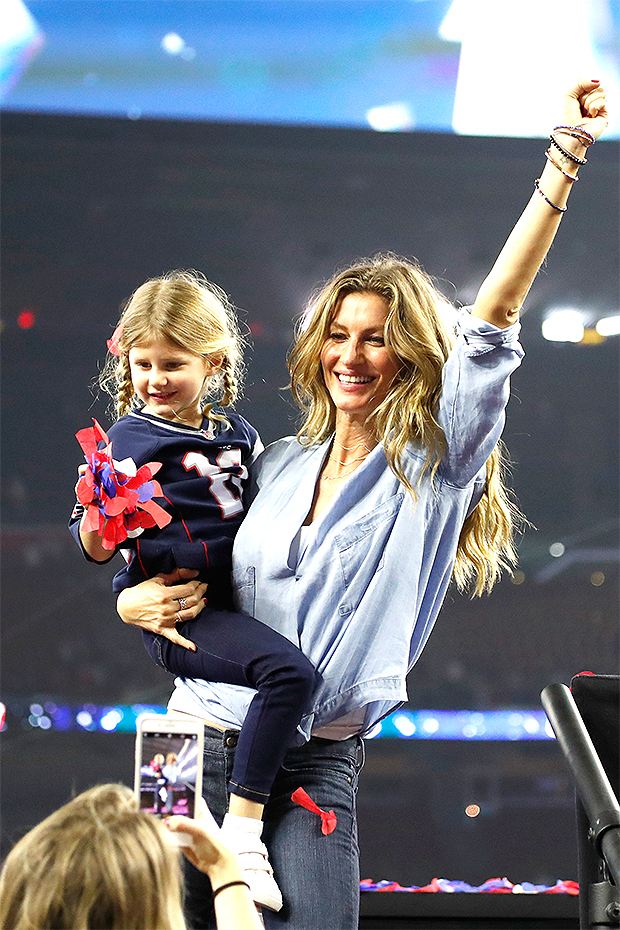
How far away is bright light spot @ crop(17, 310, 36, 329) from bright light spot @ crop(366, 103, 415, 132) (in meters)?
1.82

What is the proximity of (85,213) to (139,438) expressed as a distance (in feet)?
9.79

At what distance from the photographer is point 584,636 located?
4562 millimetres

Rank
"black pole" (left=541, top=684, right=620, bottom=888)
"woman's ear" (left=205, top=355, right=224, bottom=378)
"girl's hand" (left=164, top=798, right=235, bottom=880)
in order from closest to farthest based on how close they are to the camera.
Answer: "girl's hand" (left=164, top=798, right=235, bottom=880), "black pole" (left=541, top=684, right=620, bottom=888), "woman's ear" (left=205, top=355, right=224, bottom=378)

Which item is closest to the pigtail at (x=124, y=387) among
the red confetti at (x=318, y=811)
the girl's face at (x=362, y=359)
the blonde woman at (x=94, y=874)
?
the girl's face at (x=362, y=359)

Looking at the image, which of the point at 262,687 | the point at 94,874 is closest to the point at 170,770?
the point at 94,874

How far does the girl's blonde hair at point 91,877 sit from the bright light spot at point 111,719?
370 cm

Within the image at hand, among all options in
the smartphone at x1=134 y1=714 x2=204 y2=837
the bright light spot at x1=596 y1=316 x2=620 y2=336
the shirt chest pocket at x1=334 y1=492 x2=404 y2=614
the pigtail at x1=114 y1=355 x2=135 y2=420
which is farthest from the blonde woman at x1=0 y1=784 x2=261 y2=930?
the bright light spot at x1=596 y1=316 x2=620 y2=336

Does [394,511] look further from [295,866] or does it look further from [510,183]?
[510,183]

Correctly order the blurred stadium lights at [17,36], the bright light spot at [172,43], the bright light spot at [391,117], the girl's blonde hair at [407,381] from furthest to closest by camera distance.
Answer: the bright light spot at [391,117] → the bright light spot at [172,43] → the blurred stadium lights at [17,36] → the girl's blonde hair at [407,381]

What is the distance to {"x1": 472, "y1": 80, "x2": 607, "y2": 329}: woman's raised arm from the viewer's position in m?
1.49

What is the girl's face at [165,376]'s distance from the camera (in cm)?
188

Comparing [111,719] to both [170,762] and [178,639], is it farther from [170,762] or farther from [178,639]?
[170,762]

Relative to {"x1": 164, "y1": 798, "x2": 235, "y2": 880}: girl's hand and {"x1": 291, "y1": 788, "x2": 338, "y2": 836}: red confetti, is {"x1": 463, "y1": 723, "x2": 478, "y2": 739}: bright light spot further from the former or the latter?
{"x1": 164, "y1": 798, "x2": 235, "y2": 880}: girl's hand

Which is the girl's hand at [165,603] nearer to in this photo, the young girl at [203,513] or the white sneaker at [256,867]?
the young girl at [203,513]
